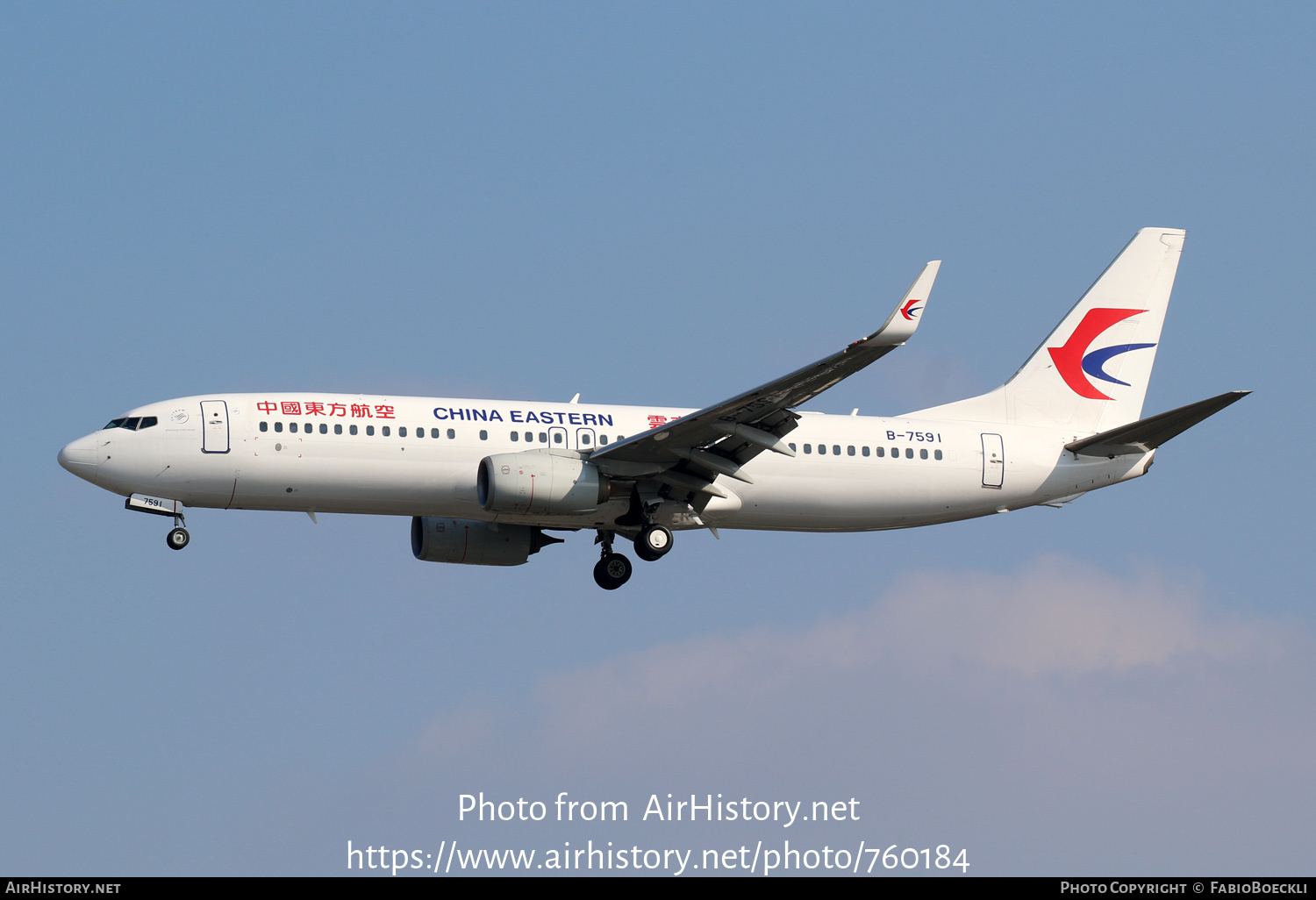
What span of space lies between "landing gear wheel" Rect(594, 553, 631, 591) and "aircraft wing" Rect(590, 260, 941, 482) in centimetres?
384

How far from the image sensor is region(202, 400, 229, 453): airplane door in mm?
40375

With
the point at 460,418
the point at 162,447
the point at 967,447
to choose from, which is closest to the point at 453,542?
the point at 460,418

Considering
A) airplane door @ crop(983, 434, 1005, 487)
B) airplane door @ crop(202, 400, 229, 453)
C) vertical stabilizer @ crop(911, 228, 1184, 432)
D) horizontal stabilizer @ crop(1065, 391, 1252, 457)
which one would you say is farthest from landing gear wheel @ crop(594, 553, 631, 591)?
horizontal stabilizer @ crop(1065, 391, 1252, 457)

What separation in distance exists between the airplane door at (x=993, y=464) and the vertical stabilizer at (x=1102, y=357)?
1.74m

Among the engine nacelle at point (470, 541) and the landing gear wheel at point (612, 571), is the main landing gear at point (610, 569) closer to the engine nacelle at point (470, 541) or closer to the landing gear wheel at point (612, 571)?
the landing gear wheel at point (612, 571)

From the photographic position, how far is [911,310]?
112 feet

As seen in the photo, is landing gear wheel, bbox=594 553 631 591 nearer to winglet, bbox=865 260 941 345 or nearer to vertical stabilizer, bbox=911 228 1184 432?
vertical stabilizer, bbox=911 228 1184 432

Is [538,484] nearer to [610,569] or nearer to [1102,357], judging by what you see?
[610,569]

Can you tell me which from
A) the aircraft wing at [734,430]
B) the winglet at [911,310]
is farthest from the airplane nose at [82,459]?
the winglet at [911,310]

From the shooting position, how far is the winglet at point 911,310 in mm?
34000

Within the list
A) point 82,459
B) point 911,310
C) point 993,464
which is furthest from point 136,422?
point 993,464

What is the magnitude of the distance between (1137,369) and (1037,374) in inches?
124
